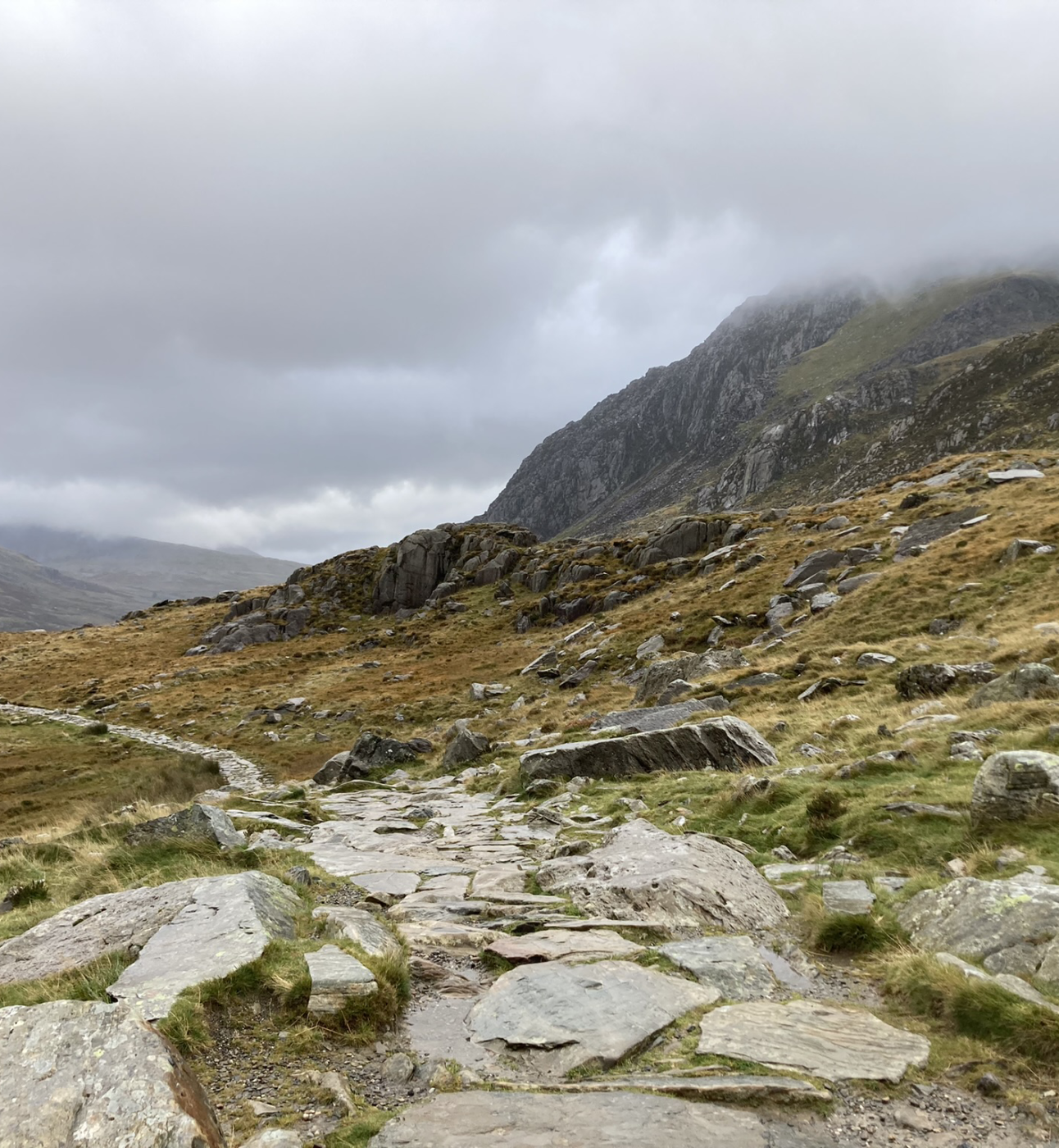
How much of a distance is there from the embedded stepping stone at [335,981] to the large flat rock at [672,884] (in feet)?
12.7

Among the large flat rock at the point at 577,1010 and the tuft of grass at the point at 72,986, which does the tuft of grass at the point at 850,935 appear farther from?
the tuft of grass at the point at 72,986

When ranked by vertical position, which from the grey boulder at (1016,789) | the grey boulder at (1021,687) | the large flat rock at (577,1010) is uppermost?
the grey boulder at (1021,687)

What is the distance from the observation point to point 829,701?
829 inches

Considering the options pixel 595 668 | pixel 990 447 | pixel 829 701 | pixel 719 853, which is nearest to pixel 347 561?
pixel 595 668

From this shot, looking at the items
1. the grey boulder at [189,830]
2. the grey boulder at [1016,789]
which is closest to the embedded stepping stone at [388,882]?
the grey boulder at [189,830]

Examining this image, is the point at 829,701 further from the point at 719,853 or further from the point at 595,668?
the point at 595,668

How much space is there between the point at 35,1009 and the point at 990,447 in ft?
553

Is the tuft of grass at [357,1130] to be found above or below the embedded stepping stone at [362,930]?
above

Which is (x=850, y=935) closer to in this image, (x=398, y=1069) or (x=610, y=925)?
(x=610, y=925)

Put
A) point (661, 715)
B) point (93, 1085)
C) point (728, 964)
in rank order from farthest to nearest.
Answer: point (661, 715) < point (728, 964) < point (93, 1085)

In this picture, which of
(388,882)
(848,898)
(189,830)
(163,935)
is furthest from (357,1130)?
(189,830)

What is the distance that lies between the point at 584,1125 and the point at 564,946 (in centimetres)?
344

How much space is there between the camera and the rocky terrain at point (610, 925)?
460 cm

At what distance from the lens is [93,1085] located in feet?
13.6
